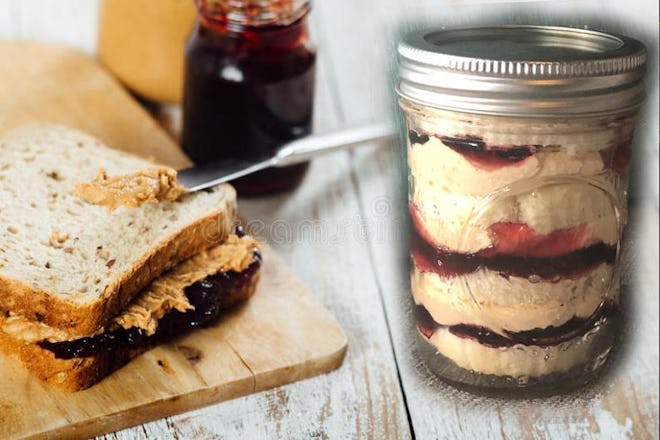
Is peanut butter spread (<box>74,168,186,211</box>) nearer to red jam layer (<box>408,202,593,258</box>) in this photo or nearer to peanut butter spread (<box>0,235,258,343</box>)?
peanut butter spread (<box>0,235,258,343</box>)

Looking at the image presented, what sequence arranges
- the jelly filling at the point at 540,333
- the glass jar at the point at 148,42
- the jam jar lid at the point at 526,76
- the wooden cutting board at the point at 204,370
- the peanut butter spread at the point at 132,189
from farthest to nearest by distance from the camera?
1. the glass jar at the point at 148,42
2. the peanut butter spread at the point at 132,189
3. the wooden cutting board at the point at 204,370
4. the jelly filling at the point at 540,333
5. the jam jar lid at the point at 526,76

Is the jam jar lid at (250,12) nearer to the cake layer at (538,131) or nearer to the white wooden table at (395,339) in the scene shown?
the white wooden table at (395,339)

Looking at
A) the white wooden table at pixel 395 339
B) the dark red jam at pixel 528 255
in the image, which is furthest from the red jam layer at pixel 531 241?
the white wooden table at pixel 395 339

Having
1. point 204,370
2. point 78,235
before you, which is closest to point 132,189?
point 78,235

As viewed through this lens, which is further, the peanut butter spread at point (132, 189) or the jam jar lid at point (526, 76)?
the peanut butter spread at point (132, 189)

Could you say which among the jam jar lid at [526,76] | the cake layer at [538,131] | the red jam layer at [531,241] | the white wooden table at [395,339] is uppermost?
the jam jar lid at [526,76]

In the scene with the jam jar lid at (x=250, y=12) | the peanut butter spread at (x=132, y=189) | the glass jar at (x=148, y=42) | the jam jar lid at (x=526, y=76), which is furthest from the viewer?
the glass jar at (x=148, y=42)

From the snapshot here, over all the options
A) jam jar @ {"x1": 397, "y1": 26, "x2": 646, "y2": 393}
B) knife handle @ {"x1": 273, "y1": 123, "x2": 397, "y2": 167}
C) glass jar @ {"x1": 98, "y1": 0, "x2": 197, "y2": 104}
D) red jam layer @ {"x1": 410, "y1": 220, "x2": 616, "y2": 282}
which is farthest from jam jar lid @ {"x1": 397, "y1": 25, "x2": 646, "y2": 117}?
glass jar @ {"x1": 98, "y1": 0, "x2": 197, "y2": 104}

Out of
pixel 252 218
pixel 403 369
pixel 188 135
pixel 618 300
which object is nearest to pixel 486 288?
pixel 618 300
